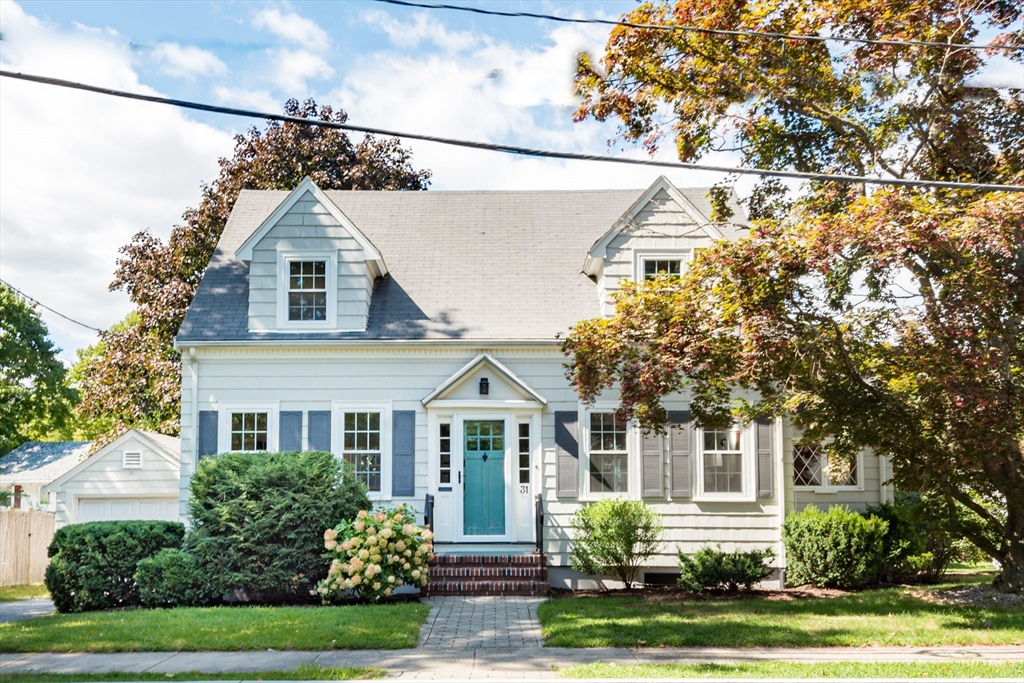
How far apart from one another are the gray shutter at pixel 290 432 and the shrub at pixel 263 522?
82.0 inches

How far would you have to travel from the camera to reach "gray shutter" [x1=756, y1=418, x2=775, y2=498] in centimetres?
1617

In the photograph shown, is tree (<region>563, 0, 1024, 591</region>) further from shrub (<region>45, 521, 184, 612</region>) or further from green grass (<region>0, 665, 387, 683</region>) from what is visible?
shrub (<region>45, 521, 184, 612</region>)

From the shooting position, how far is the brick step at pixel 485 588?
14391 mm

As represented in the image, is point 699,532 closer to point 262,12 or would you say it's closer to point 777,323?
point 777,323

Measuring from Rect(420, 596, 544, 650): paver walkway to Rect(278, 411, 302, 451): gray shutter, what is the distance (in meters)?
3.91

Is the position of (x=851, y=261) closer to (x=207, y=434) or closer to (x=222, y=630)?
(x=222, y=630)

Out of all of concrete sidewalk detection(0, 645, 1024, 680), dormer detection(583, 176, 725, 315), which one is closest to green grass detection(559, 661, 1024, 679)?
concrete sidewalk detection(0, 645, 1024, 680)

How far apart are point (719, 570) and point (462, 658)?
22.0ft

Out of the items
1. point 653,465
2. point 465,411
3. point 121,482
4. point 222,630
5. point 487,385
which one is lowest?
point 222,630

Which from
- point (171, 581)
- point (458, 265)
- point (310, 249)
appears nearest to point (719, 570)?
point (458, 265)

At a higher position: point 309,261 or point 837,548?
A: point 309,261

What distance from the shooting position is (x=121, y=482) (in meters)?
19.6

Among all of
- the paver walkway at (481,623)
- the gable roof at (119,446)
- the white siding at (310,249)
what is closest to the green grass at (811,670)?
the paver walkway at (481,623)

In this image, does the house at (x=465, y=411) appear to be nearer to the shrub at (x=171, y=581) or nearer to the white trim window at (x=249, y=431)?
the white trim window at (x=249, y=431)
